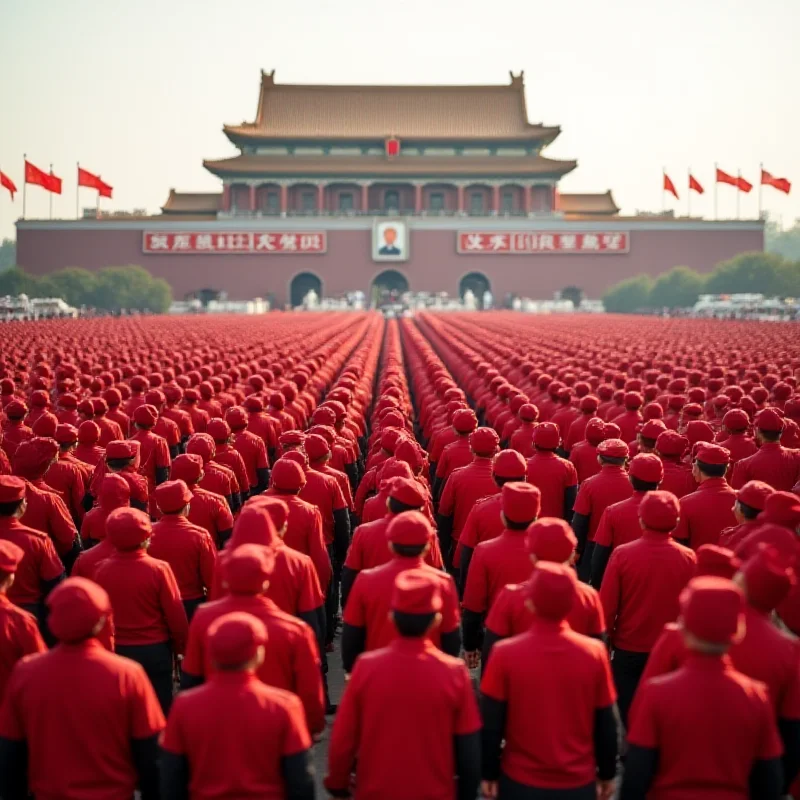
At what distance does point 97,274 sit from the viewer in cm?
5409

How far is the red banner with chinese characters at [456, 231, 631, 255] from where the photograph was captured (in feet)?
197

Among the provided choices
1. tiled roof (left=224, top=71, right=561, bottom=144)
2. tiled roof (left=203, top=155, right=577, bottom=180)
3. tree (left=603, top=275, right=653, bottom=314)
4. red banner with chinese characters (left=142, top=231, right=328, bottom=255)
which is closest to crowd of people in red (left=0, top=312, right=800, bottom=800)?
tree (left=603, top=275, right=653, bottom=314)

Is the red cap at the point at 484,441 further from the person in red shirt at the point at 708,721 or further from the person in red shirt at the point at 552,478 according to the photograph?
the person in red shirt at the point at 708,721

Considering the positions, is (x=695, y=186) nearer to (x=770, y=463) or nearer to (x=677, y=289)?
(x=677, y=289)

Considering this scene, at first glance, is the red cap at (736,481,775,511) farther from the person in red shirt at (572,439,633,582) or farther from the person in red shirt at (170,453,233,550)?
the person in red shirt at (170,453,233,550)

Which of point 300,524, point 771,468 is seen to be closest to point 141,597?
point 300,524

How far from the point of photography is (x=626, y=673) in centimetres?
504

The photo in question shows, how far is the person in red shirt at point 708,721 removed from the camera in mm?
3143

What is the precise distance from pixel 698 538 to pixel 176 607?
304cm

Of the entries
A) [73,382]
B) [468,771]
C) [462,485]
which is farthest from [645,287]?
[468,771]

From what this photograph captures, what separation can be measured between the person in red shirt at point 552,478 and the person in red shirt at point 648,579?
2456 millimetres

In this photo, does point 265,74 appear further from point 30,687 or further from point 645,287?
point 30,687

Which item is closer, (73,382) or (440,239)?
(73,382)

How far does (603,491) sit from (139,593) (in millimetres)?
3158
